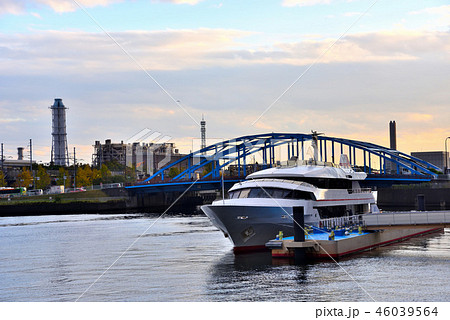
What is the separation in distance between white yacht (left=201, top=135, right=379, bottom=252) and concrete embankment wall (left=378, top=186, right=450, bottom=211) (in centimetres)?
5673

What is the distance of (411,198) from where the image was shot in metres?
113

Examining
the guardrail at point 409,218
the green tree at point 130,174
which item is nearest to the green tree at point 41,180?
the green tree at point 130,174

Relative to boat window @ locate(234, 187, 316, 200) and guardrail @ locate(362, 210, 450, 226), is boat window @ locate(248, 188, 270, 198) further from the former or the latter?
guardrail @ locate(362, 210, 450, 226)

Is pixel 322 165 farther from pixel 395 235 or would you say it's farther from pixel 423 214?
pixel 423 214

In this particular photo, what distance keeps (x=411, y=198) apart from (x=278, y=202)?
247 ft

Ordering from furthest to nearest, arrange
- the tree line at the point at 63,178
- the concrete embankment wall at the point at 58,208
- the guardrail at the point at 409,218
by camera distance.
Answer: the tree line at the point at 63,178 → the concrete embankment wall at the point at 58,208 → the guardrail at the point at 409,218

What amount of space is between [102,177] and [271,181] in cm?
11275

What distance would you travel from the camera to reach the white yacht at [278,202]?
138ft

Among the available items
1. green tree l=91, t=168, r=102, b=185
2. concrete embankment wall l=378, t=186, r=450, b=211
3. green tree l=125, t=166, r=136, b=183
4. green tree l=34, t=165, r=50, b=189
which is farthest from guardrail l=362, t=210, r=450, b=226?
green tree l=125, t=166, r=136, b=183

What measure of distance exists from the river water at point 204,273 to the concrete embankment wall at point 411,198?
187ft

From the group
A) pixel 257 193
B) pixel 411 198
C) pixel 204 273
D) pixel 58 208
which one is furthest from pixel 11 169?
pixel 204 273

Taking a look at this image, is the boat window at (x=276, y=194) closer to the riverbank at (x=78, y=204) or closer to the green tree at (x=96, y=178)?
the riverbank at (x=78, y=204)

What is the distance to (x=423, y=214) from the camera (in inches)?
1606
